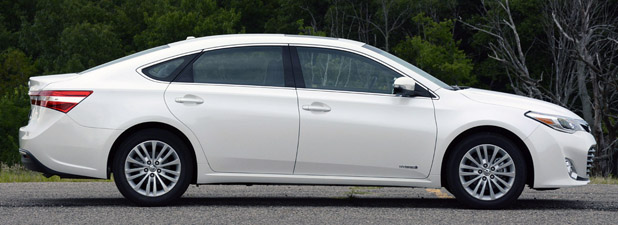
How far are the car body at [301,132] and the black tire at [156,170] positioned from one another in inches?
0.5

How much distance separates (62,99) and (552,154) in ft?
14.0

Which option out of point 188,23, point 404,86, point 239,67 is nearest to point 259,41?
point 239,67

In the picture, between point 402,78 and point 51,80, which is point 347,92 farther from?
point 51,80

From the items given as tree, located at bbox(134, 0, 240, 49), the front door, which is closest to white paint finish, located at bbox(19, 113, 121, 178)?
the front door

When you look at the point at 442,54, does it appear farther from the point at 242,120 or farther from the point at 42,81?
the point at 42,81

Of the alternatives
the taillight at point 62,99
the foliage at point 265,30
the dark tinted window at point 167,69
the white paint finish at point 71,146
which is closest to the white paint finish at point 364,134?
the dark tinted window at point 167,69

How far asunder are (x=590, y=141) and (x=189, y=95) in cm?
355

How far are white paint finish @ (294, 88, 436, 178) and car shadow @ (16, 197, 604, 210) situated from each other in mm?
498

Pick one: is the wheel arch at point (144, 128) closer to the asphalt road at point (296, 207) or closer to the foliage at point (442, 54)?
the asphalt road at point (296, 207)

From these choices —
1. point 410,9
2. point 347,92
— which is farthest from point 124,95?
point 410,9

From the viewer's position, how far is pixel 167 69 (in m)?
8.57

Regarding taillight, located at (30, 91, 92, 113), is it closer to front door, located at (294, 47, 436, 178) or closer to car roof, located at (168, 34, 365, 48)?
car roof, located at (168, 34, 365, 48)

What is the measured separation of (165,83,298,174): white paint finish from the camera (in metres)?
8.34

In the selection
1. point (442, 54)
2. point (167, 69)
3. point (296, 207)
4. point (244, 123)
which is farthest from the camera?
point (442, 54)
